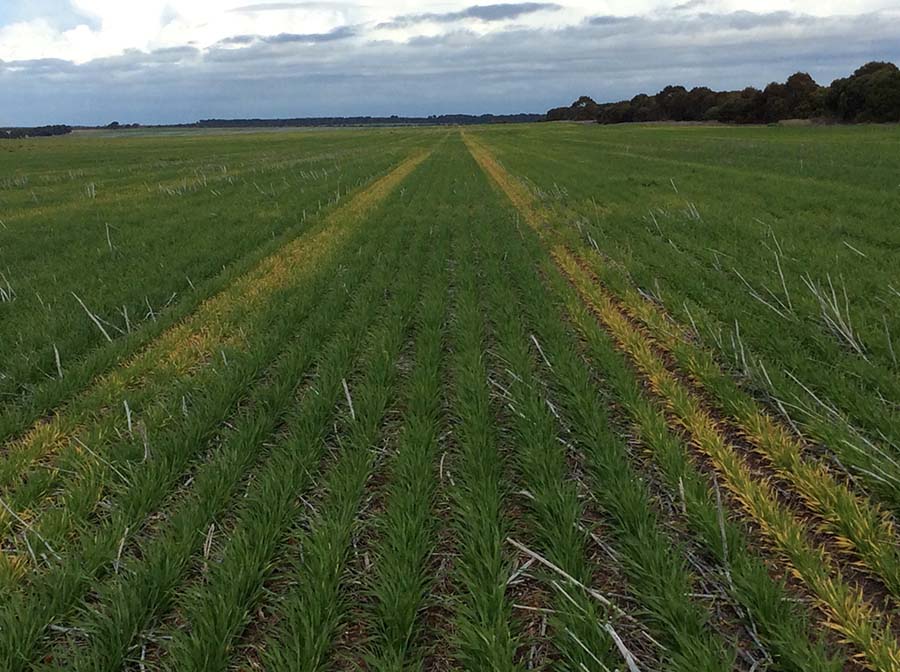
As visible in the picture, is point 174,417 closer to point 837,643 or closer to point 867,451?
point 837,643

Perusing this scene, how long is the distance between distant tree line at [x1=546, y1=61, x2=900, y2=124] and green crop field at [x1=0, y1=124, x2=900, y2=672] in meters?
71.5

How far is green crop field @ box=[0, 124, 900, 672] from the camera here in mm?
2604

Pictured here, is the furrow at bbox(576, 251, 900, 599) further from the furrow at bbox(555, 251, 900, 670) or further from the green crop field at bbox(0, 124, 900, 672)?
the furrow at bbox(555, 251, 900, 670)

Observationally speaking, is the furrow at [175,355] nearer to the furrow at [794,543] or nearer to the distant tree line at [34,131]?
the furrow at [794,543]

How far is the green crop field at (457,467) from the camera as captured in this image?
260 centimetres

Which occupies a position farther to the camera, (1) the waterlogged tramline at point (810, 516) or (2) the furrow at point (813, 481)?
(2) the furrow at point (813, 481)

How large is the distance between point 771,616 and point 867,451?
1920 mm

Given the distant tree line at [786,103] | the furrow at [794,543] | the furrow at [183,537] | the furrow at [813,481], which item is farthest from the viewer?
the distant tree line at [786,103]

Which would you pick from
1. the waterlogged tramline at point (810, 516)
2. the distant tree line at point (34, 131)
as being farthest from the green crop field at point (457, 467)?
the distant tree line at point (34, 131)

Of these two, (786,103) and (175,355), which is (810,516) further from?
(786,103)

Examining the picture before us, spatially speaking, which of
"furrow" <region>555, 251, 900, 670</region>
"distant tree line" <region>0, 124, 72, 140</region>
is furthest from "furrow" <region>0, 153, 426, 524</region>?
"distant tree line" <region>0, 124, 72, 140</region>

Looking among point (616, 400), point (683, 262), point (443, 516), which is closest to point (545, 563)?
point (443, 516)

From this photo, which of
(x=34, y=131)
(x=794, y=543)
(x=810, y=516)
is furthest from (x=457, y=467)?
(x=34, y=131)

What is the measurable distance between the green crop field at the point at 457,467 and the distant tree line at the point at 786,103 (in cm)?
7152
